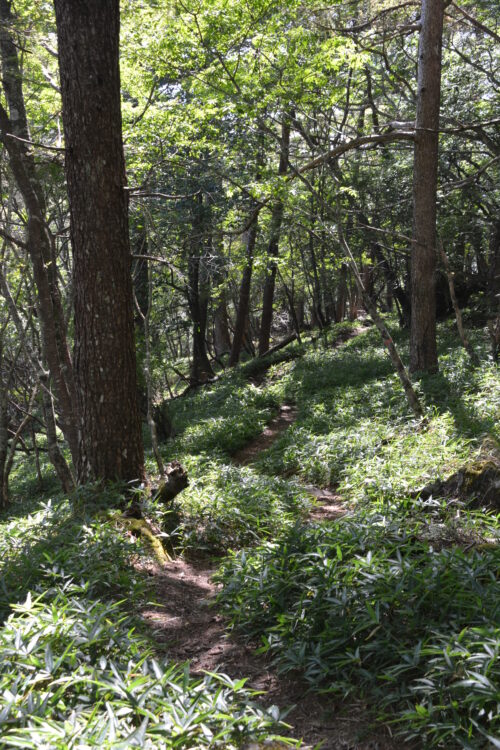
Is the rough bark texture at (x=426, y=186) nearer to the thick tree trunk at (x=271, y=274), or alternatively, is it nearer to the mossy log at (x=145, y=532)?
the thick tree trunk at (x=271, y=274)

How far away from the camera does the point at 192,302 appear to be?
18.2 metres

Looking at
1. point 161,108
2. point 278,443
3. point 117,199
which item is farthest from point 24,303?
point 117,199

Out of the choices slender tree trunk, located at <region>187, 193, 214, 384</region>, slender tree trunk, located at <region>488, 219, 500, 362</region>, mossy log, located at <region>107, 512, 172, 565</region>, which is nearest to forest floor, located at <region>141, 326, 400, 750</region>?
mossy log, located at <region>107, 512, 172, 565</region>

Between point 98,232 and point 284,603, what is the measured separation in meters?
3.49

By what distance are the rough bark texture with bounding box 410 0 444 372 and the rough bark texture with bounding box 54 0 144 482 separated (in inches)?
234

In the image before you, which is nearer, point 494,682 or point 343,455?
point 494,682

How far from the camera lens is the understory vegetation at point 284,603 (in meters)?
2.33

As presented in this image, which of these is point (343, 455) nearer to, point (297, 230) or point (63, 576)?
point (63, 576)

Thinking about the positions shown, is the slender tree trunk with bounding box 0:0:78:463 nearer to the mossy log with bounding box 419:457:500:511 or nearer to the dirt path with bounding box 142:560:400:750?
the dirt path with bounding box 142:560:400:750

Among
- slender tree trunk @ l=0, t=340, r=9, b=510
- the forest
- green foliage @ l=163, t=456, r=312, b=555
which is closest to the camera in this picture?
the forest

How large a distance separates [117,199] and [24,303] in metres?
7.77

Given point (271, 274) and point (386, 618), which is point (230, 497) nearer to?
point (386, 618)

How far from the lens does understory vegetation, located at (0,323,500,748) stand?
2334 millimetres

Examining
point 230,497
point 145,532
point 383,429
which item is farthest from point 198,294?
point 145,532
